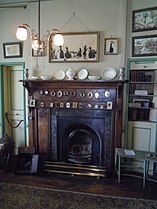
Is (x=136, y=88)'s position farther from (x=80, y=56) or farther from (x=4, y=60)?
(x=4, y=60)

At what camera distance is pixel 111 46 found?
132 inches

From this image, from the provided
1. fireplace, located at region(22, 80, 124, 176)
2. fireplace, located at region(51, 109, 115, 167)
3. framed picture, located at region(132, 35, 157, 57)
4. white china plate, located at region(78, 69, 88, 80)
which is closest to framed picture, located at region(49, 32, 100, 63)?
white china plate, located at region(78, 69, 88, 80)

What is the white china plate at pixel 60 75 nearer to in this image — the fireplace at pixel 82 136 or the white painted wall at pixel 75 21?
the white painted wall at pixel 75 21

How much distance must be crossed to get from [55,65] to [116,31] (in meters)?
1.28

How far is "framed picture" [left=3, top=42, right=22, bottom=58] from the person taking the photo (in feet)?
12.5

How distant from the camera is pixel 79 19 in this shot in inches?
136

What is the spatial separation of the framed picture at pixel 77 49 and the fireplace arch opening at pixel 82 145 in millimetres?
1271

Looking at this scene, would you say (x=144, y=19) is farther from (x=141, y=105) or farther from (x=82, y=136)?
(x=82, y=136)

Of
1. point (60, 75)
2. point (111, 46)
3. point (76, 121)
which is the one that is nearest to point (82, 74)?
point (60, 75)

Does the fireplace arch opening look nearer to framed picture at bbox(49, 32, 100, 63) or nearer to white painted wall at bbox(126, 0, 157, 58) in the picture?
framed picture at bbox(49, 32, 100, 63)

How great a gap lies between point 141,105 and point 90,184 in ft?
5.41

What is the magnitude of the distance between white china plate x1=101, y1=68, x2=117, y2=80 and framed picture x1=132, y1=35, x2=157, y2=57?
1.54ft

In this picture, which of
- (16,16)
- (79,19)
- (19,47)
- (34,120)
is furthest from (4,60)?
(79,19)

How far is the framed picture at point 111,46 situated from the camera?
3.33 m
